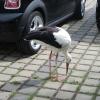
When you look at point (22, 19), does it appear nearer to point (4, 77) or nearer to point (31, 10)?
point (31, 10)

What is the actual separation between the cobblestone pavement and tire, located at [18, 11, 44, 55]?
129 millimetres

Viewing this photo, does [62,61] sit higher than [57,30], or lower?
lower

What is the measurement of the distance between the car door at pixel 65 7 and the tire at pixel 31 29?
1080 mm

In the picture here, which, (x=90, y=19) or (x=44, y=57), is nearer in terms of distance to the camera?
(x=44, y=57)

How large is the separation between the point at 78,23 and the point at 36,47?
9.41 ft

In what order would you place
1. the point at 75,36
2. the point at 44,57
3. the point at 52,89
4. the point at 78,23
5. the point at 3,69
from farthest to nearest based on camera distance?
the point at 78,23 → the point at 75,36 → the point at 44,57 → the point at 3,69 → the point at 52,89

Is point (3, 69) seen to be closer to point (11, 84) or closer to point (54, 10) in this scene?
point (11, 84)

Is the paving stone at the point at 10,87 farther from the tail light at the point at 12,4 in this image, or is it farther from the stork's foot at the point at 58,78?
the tail light at the point at 12,4

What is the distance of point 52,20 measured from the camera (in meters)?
7.44

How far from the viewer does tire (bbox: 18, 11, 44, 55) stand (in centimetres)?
627

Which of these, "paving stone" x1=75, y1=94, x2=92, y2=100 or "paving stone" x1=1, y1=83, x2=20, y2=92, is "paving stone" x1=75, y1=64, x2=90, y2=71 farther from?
"paving stone" x1=1, y1=83, x2=20, y2=92

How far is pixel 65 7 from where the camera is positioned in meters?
8.03

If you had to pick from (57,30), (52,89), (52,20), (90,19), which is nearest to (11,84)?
(52,89)

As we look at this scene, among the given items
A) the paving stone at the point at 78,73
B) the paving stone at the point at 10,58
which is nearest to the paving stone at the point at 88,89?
the paving stone at the point at 78,73
